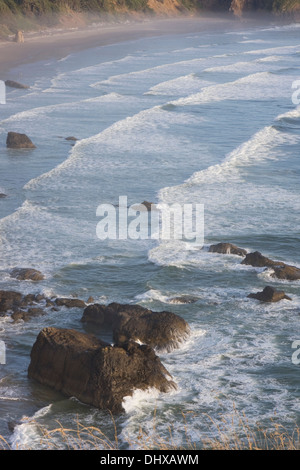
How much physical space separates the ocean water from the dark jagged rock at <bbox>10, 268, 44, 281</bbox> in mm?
154

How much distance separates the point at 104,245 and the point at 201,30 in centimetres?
7985

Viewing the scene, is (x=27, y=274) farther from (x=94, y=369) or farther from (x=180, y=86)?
(x=180, y=86)

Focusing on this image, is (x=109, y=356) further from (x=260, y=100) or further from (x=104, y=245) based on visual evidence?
(x=260, y=100)

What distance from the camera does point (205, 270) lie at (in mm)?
15805

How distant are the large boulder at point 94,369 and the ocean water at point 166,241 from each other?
16cm

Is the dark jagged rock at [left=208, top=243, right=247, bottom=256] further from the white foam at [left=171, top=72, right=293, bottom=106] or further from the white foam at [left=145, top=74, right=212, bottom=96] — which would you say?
the white foam at [left=145, top=74, right=212, bottom=96]

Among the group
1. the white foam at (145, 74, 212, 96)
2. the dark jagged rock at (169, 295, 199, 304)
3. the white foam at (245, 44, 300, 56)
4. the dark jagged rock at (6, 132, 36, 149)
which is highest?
the white foam at (245, 44, 300, 56)

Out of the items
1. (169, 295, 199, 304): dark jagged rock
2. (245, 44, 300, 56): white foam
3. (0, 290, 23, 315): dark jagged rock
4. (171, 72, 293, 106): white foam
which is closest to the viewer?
(0, 290, 23, 315): dark jagged rock

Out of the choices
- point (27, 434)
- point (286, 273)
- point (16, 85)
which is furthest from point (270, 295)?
point (16, 85)

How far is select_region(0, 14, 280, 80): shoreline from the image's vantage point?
5794 centimetres

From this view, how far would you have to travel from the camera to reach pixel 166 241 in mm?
18031

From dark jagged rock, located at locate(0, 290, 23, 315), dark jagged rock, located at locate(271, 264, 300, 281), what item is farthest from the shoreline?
dark jagged rock, located at locate(0, 290, 23, 315)

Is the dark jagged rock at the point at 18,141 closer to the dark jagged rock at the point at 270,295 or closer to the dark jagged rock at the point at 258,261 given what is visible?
the dark jagged rock at the point at 258,261
